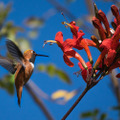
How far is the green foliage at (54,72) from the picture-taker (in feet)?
8.59

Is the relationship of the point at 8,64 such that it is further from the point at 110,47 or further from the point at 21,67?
the point at 110,47

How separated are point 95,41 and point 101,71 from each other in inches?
6.9

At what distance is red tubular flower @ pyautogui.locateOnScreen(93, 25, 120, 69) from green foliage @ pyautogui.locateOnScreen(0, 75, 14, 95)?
1.58 m

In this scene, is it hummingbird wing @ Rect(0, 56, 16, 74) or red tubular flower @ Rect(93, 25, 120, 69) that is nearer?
red tubular flower @ Rect(93, 25, 120, 69)

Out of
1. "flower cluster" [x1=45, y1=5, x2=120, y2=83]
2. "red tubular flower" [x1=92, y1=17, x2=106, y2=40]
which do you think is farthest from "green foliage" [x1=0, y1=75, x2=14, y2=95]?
"red tubular flower" [x1=92, y1=17, x2=106, y2=40]

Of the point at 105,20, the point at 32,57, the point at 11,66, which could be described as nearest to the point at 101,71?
the point at 105,20

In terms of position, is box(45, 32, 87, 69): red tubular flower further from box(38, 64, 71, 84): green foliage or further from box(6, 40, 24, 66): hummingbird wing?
box(38, 64, 71, 84): green foliage

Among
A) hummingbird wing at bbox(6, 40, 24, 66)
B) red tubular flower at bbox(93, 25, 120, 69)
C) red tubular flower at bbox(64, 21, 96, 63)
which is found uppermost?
hummingbird wing at bbox(6, 40, 24, 66)

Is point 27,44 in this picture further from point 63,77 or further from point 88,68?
point 88,68

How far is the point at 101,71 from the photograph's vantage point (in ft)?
3.90

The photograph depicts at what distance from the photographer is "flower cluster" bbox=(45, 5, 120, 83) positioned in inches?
46.3

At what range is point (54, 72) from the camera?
265 centimetres

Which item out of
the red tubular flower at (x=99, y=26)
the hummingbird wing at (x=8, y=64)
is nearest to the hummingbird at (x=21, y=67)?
the hummingbird wing at (x=8, y=64)

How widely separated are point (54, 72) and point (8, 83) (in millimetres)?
500
